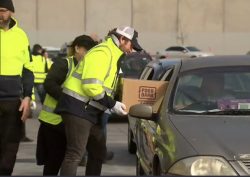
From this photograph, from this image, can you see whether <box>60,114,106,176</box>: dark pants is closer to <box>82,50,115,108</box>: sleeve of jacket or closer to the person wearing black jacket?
<box>82,50,115,108</box>: sleeve of jacket

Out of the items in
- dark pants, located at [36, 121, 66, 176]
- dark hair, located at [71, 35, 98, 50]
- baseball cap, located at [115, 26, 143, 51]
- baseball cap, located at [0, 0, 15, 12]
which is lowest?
dark pants, located at [36, 121, 66, 176]

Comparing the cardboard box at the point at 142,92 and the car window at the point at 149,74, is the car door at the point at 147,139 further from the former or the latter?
the car window at the point at 149,74

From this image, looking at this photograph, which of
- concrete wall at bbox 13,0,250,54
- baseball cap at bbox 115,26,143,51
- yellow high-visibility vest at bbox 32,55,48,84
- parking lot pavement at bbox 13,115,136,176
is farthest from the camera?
concrete wall at bbox 13,0,250,54

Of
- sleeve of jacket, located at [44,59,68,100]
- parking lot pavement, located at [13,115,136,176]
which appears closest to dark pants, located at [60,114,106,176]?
sleeve of jacket, located at [44,59,68,100]

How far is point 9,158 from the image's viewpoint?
6277 millimetres

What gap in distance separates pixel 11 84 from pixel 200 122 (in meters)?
1.73

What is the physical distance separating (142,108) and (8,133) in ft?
4.06

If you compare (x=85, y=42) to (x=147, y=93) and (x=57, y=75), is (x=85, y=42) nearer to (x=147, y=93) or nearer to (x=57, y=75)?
(x=57, y=75)

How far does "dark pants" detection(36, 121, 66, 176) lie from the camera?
23.7 ft

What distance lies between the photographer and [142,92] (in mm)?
6531

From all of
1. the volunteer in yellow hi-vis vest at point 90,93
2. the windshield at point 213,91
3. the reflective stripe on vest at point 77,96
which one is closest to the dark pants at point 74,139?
the volunteer in yellow hi-vis vest at point 90,93

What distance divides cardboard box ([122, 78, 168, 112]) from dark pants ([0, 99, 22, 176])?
1.04 metres

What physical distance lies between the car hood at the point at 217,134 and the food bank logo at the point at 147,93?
662 millimetres

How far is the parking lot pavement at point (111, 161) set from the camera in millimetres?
9258
